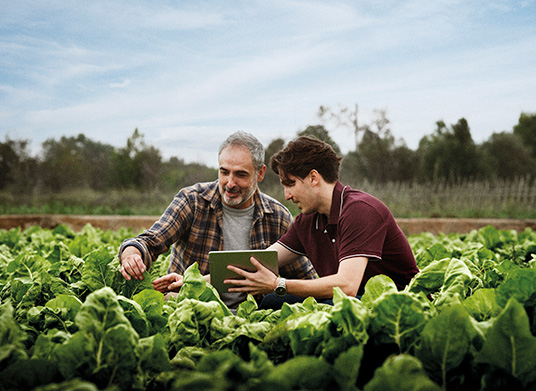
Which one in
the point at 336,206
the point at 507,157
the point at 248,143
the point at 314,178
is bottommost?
the point at 336,206

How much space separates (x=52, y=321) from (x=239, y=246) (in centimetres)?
213

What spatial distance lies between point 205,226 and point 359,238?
4.89ft

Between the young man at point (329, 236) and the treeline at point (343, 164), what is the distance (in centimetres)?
1175

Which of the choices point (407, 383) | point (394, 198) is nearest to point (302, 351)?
point (407, 383)

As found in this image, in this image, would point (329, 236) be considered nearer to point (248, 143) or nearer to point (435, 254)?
point (435, 254)

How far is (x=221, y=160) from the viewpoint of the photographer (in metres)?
3.46

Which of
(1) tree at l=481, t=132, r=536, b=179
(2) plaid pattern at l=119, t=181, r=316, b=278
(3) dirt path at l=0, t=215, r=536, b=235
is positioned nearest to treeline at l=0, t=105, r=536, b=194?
(1) tree at l=481, t=132, r=536, b=179

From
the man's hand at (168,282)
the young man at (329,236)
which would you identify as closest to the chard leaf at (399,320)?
the young man at (329,236)

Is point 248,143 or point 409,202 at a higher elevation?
point 248,143

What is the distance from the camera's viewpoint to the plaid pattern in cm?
350

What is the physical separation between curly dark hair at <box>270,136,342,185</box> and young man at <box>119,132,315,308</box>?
580 millimetres

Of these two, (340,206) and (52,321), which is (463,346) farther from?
(340,206)

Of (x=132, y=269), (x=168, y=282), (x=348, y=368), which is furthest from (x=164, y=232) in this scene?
(x=348, y=368)

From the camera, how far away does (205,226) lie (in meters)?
3.64
